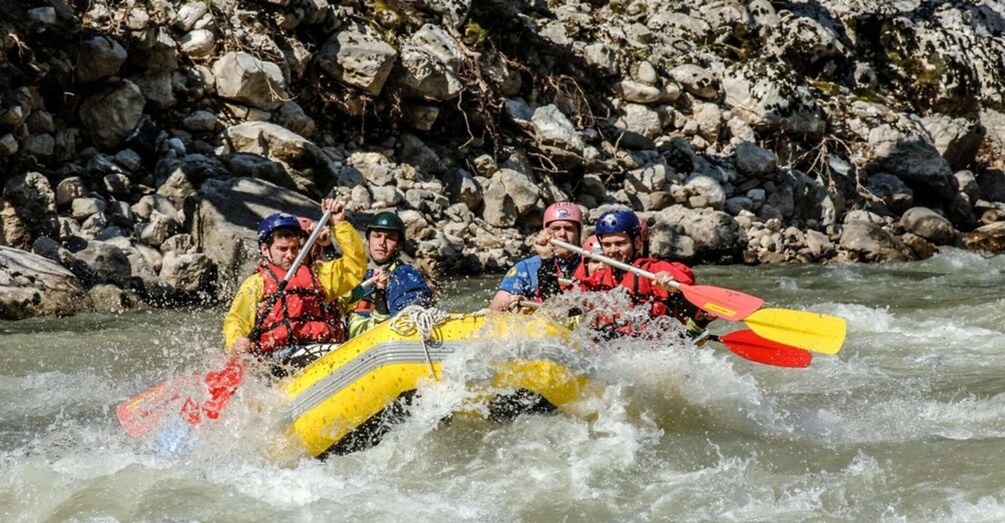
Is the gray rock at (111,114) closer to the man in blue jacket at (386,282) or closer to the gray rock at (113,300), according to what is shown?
the gray rock at (113,300)

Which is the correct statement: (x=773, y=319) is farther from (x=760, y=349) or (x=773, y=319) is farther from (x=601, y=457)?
(x=601, y=457)

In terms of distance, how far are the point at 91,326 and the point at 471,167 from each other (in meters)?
5.57

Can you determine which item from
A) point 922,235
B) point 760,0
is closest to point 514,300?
point 922,235

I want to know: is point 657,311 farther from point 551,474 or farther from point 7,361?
point 7,361

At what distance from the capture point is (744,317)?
551cm

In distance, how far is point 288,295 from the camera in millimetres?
5523

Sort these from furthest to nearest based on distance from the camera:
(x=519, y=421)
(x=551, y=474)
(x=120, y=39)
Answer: (x=120, y=39) → (x=519, y=421) → (x=551, y=474)

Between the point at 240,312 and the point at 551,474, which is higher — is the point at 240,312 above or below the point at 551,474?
above

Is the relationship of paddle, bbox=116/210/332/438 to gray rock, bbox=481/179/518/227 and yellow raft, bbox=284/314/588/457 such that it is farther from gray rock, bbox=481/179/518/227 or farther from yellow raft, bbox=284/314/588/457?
gray rock, bbox=481/179/518/227

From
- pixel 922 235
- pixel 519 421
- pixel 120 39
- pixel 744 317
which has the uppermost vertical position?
pixel 120 39

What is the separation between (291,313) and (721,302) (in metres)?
2.27

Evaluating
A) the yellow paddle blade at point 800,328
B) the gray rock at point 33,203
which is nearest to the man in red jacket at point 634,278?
the yellow paddle blade at point 800,328

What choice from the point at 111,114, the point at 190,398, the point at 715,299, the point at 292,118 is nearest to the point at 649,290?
the point at 715,299

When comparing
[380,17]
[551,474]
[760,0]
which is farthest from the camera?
[760,0]
